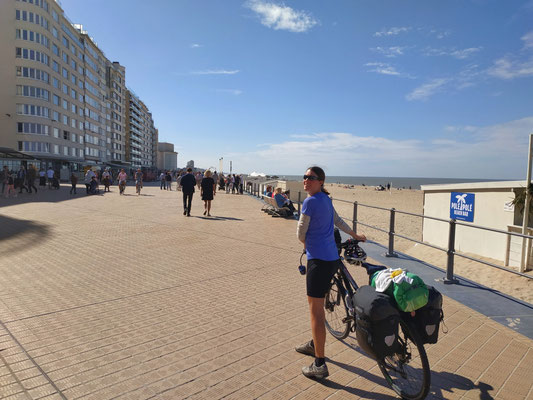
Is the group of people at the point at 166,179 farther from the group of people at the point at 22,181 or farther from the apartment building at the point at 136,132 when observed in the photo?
the apartment building at the point at 136,132

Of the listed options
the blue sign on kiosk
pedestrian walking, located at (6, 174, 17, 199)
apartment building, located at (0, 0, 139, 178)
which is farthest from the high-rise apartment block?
the blue sign on kiosk

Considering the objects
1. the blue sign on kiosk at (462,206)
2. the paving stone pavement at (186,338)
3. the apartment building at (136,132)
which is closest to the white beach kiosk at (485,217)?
the blue sign on kiosk at (462,206)

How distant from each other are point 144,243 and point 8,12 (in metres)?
57.5

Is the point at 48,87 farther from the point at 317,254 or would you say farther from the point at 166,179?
the point at 317,254

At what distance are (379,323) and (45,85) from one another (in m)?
60.4

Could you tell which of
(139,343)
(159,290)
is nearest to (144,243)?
(159,290)

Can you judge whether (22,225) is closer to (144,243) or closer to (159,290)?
(144,243)

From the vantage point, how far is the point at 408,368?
8.52 ft

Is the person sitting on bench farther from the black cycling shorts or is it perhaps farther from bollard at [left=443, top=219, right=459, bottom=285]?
the black cycling shorts

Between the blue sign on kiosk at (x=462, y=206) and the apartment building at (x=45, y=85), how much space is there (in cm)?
3859

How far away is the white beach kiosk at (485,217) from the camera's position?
10305 mm

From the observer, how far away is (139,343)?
10.8ft

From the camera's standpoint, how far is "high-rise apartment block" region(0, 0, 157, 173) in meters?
47.7

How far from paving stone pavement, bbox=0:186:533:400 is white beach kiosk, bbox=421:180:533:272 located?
23.5 feet
